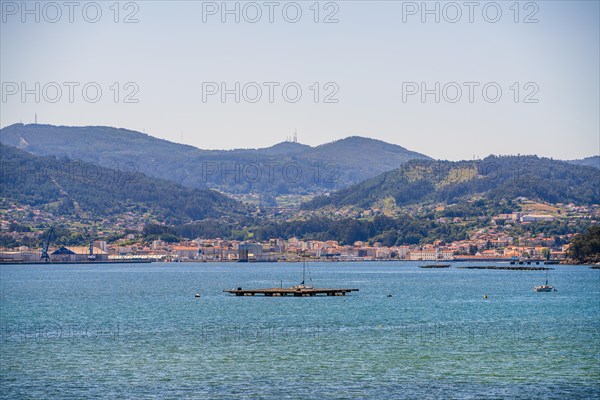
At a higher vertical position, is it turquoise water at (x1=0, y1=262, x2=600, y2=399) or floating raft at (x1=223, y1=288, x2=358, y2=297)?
floating raft at (x1=223, y1=288, x2=358, y2=297)

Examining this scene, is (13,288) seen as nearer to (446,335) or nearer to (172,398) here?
(446,335)

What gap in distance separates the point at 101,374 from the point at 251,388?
725 cm

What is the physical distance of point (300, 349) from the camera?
5088 centimetres

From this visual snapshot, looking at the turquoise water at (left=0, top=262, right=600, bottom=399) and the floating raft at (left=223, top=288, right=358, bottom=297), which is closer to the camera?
the turquoise water at (left=0, top=262, right=600, bottom=399)

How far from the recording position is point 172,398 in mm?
37531

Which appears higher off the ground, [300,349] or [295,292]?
[295,292]

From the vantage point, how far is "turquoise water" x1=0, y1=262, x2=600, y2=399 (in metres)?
39.8

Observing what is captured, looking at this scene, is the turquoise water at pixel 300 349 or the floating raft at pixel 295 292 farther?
the floating raft at pixel 295 292

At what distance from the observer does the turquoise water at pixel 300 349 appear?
130 ft

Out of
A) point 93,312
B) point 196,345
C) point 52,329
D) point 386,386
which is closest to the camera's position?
point 386,386

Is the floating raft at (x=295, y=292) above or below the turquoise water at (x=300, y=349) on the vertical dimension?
above

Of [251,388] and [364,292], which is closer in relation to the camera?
[251,388]

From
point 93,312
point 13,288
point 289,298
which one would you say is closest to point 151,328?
point 93,312

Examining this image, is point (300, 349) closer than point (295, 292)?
Yes
